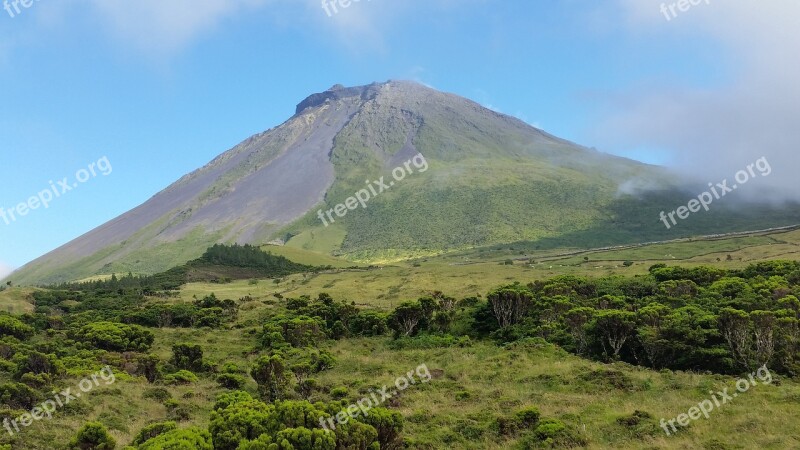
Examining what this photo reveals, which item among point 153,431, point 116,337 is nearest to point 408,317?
point 116,337

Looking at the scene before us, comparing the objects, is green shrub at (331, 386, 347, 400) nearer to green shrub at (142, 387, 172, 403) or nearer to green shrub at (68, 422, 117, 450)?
green shrub at (142, 387, 172, 403)

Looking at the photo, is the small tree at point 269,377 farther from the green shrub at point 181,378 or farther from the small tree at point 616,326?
the small tree at point 616,326

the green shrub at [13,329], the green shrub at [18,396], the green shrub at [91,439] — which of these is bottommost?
the green shrub at [91,439]

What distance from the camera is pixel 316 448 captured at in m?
18.2

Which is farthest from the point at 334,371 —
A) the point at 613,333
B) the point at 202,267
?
the point at 202,267

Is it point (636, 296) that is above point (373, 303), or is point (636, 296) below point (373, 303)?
below

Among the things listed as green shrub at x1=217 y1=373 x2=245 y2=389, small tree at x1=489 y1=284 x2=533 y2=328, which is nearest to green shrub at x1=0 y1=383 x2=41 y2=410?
green shrub at x1=217 y1=373 x2=245 y2=389

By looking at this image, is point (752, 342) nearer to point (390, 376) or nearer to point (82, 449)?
point (390, 376)

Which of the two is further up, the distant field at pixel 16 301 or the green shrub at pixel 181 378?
the distant field at pixel 16 301

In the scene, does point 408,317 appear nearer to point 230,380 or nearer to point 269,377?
point 230,380

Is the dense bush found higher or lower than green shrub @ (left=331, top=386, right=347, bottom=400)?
higher

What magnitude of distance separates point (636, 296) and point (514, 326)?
13.0m

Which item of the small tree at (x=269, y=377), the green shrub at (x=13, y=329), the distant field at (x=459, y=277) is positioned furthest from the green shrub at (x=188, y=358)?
the distant field at (x=459, y=277)

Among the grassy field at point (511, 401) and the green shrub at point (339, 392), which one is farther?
the green shrub at point (339, 392)
